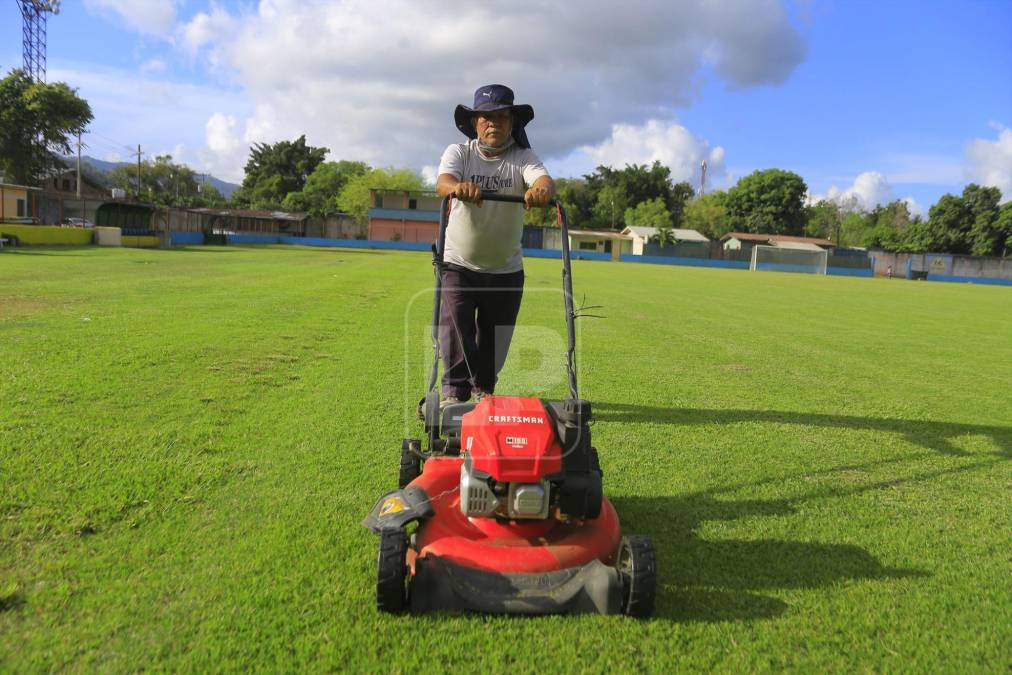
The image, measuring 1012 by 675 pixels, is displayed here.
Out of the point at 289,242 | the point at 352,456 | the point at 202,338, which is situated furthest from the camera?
the point at 289,242

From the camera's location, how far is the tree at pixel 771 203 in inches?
3609

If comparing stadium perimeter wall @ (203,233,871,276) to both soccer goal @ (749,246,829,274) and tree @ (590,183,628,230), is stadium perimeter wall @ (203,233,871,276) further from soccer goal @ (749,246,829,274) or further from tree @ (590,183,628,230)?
tree @ (590,183,628,230)

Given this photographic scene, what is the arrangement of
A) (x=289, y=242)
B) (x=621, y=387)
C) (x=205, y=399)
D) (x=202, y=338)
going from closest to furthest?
(x=205, y=399) < (x=621, y=387) < (x=202, y=338) < (x=289, y=242)

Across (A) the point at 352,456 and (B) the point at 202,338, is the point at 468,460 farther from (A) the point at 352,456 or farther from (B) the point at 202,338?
(B) the point at 202,338

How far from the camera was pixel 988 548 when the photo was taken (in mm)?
3443

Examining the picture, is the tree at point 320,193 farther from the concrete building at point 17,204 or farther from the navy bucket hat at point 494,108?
the navy bucket hat at point 494,108

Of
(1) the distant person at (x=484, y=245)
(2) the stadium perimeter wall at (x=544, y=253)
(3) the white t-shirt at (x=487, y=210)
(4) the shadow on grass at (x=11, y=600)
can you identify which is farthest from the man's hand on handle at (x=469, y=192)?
(2) the stadium perimeter wall at (x=544, y=253)

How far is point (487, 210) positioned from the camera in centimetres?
430

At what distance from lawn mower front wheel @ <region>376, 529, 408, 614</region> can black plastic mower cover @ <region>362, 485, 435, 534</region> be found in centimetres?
11

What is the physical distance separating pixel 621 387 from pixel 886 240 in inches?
3554

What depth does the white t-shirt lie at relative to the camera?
13.9 feet

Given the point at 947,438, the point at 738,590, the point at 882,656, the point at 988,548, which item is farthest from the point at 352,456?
the point at 947,438

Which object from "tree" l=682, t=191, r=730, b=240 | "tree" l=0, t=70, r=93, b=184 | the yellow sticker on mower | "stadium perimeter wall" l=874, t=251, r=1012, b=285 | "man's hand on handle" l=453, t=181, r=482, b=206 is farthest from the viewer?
"tree" l=682, t=191, r=730, b=240

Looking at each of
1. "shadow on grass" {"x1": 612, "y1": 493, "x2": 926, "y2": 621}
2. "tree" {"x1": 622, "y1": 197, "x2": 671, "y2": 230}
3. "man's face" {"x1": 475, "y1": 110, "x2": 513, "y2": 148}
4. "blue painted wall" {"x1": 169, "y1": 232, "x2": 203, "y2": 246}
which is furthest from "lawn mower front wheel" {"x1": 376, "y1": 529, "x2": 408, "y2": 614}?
"tree" {"x1": 622, "y1": 197, "x2": 671, "y2": 230}
